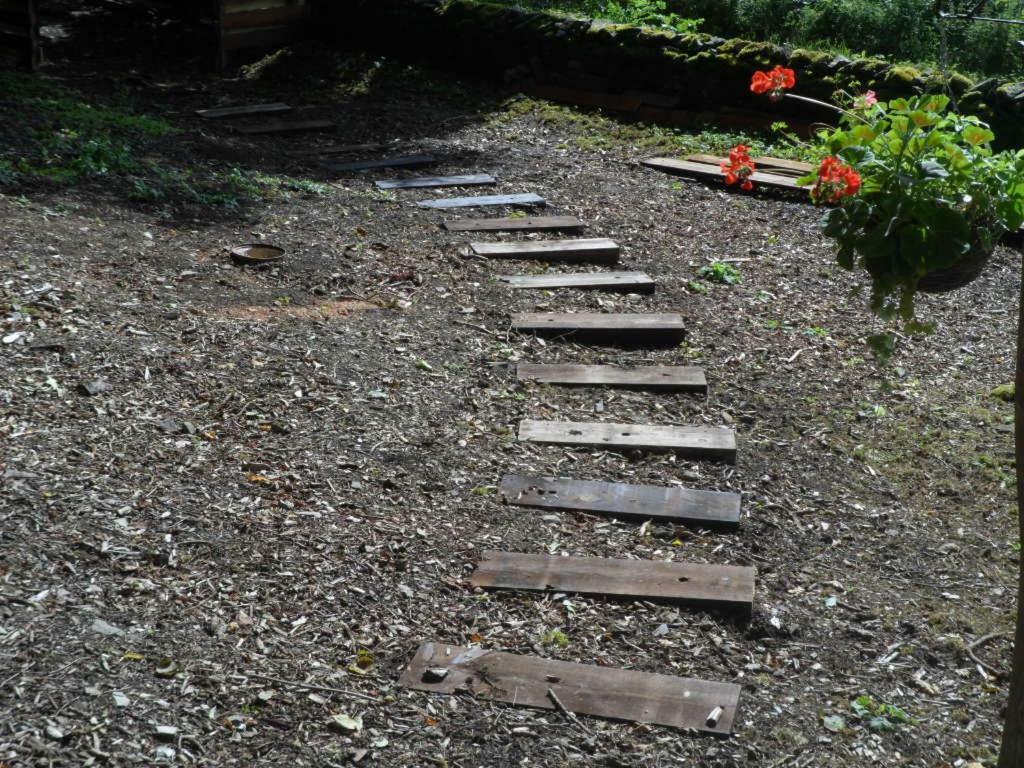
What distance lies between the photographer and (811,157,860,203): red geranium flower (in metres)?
3.06

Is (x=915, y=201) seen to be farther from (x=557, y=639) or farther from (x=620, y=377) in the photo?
(x=620, y=377)

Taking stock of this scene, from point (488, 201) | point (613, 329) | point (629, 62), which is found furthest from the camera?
point (629, 62)

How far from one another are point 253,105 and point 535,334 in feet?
17.5

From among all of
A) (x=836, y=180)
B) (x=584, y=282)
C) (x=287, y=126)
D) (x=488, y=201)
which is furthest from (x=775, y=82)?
(x=287, y=126)

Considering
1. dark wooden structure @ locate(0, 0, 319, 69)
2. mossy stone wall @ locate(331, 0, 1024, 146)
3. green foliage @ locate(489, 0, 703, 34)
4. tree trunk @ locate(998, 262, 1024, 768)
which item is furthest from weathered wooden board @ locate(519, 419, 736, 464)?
dark wooden structure @ locate(0, 0, 319, 69)

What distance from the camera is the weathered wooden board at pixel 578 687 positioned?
3186 millimetres

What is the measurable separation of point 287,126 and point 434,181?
1.86m

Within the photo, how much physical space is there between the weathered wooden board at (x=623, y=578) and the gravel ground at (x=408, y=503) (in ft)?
0.20

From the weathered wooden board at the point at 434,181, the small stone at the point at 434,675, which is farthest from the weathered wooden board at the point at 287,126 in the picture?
the small stone at the point at 434,675

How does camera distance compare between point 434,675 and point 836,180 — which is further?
point 434,675

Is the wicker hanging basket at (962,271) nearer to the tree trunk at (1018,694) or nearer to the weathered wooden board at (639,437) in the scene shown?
the tree trunk at (1018,694)

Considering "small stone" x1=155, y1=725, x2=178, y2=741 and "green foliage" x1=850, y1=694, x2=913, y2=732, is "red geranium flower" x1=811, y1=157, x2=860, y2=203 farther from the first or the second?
"small stone" x1=155, y1=725, x2=178, y2=741

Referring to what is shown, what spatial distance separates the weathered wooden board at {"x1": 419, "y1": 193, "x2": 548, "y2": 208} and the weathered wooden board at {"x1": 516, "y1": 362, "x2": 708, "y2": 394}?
101 inches

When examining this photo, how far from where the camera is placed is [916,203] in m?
3.00
